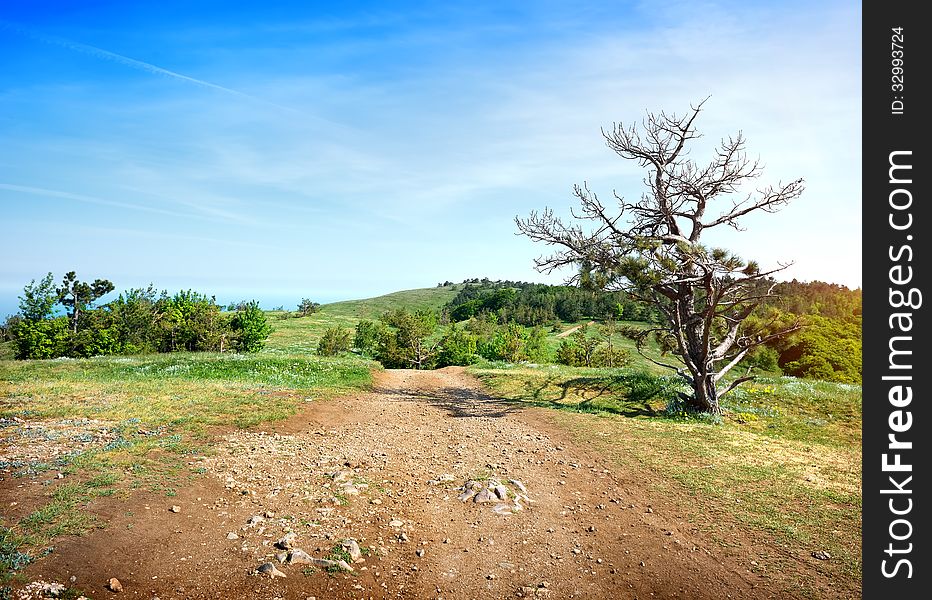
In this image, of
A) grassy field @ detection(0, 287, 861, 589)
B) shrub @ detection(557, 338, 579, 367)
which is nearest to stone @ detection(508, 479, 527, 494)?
grassy field @ detection(0, 287, 861, 589)

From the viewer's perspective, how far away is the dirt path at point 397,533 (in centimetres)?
594

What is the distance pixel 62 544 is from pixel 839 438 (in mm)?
19359

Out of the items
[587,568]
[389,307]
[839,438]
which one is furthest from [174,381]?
[389,307]

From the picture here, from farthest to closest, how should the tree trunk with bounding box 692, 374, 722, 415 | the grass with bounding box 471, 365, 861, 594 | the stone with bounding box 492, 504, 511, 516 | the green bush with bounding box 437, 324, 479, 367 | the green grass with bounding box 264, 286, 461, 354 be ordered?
the green grass with bounding box 264, 286, 461, 354
the green bush with bounding box 437, 324, 479, 367
the tree trunk with bounding box 692, 374, 722, 415
the stone with bounding box 492, 504, 511, 516
the grass with bounding box 471, 365, 861, 594

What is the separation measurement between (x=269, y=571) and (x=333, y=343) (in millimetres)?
48927

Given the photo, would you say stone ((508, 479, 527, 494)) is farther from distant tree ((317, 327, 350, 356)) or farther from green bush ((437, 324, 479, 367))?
distant tree ((317, 327, 350, 356))

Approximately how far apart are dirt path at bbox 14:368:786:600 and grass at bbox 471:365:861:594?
1.08 meters

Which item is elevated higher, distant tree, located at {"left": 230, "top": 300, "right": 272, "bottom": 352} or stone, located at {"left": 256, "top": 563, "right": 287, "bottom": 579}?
distant tree, located at {"left": 230, "top": 300, "right": 272, "bottom": 352}

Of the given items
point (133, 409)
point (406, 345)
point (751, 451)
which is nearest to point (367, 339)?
point (406, 345)

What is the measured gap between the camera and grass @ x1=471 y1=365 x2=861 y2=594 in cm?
764

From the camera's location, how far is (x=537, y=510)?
27.7ft

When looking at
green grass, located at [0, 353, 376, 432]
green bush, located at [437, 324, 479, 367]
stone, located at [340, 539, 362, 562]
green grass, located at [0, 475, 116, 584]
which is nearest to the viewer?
green grass, located at [0, 475, 116, 584]

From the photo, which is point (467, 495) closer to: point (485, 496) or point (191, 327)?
point (485, 496)

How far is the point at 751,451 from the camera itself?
1223 cm
